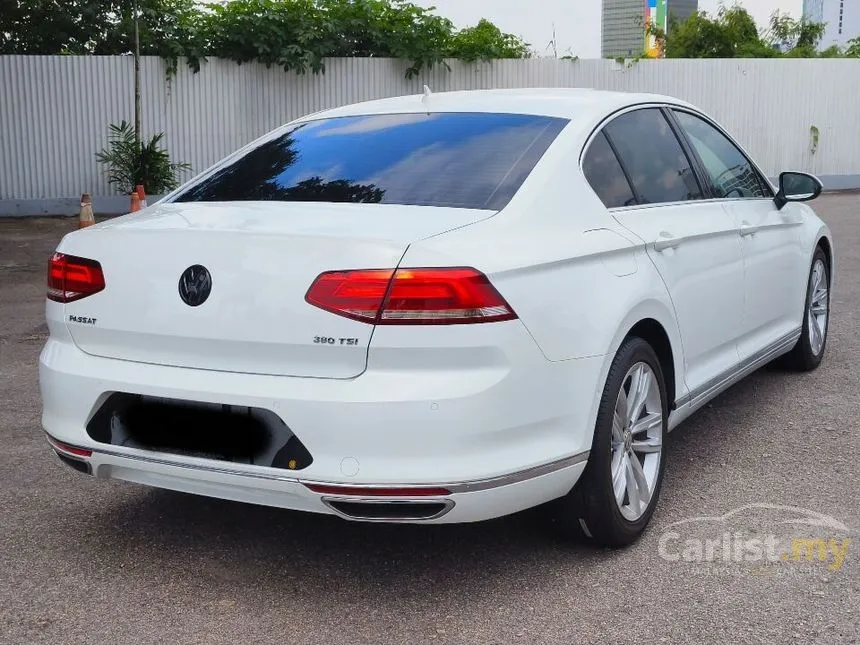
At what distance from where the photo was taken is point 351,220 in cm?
320

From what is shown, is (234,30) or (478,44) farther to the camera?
(478,44)

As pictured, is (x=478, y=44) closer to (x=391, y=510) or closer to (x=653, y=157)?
(x=653, y=157)

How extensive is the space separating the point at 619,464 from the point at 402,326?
42.2 inches

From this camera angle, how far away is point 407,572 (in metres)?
3.41

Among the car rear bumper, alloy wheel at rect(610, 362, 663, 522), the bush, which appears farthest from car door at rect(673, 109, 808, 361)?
the bush

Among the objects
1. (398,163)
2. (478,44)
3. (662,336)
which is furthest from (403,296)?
(478,44)

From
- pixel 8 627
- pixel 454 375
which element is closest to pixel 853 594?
pixel 454 375

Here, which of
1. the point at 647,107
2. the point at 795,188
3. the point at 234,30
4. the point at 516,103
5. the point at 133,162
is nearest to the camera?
the point at 516,103

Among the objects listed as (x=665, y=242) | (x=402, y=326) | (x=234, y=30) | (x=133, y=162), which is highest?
(x=234, y=30)

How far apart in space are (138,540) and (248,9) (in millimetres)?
15648

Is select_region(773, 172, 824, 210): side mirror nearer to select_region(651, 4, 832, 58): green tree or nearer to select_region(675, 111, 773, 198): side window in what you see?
select_region(675, 111, 773, 198): side window

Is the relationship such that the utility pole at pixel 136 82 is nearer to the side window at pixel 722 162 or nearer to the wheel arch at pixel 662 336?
the side window at pixel 722 162

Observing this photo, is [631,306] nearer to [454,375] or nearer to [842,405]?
[454,375]

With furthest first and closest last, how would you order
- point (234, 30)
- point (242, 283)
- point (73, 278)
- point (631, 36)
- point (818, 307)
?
point (631, 36) < point (234, 30) < point (818, 307) < point (73, 278) < point (242, 283)
